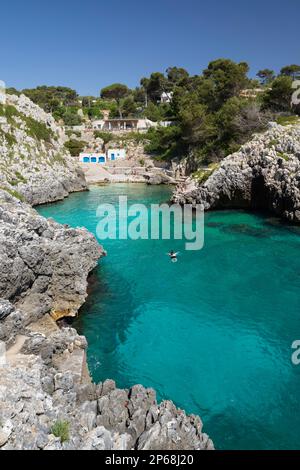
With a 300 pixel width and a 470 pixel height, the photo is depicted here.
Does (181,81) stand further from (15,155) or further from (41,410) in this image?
(41,410)

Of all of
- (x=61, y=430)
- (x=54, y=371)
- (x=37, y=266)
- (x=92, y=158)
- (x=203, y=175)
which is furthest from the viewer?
(x=92, y=158)

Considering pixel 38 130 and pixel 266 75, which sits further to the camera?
pixel 266 75

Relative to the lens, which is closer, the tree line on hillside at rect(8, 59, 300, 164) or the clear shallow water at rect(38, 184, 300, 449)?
the clear shallow water at rect(38, 184, 300, 449)

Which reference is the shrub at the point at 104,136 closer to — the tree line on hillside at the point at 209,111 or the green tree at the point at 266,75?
the tree line on hillside at the point at 209,111

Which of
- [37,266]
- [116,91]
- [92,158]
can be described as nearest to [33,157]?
[92,158]

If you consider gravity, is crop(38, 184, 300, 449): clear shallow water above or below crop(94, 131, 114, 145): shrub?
below

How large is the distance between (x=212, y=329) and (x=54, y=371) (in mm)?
9890

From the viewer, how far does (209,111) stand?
268 ft

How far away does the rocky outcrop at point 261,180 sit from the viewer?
4084 cm

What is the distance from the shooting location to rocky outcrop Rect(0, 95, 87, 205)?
5519 centimetres

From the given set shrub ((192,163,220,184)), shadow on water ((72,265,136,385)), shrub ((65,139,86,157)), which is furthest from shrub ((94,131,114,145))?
shadow on water ((72,265,136,385))

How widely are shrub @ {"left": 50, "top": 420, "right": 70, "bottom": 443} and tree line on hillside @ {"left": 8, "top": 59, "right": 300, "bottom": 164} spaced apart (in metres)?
55.7

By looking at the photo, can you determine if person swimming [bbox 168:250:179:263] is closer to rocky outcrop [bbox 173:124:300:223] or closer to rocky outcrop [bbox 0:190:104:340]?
rocky outcrop [bbox 0:190:104:340]

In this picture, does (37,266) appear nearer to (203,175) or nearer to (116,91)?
(203,175)
